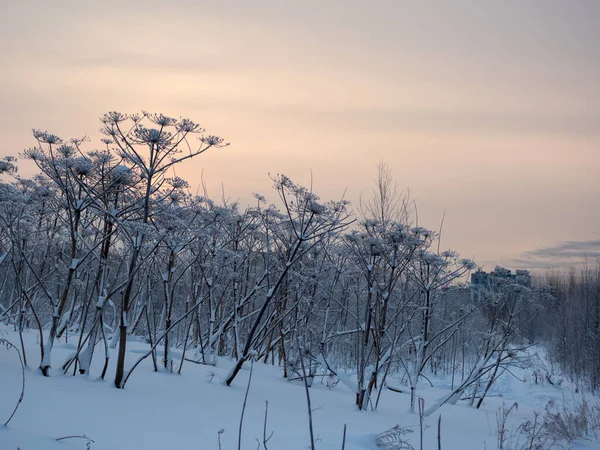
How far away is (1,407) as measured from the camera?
405 centimetres

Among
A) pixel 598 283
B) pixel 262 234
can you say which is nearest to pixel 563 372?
pixel 598 283

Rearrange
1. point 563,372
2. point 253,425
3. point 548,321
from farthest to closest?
point 548,321, point 563,372, point 253,425

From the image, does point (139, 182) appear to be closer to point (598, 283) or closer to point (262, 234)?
point (262, 234)

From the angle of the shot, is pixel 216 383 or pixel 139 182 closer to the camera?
pixel 139 182

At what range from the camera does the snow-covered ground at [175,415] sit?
157 inches

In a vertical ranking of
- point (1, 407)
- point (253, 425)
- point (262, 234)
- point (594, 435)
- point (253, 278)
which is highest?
point (262, 234)

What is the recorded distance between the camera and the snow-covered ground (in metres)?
3.98

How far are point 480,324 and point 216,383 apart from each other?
31781mm

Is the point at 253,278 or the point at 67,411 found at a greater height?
the point at 253,278

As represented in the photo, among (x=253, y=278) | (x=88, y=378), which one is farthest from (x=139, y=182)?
(x=253, y=278)

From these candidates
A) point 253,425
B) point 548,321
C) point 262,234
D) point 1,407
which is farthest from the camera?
point 548,321

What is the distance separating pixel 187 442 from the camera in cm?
421

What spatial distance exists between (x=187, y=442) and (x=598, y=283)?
91.0 ft

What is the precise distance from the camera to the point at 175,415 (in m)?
4.95
